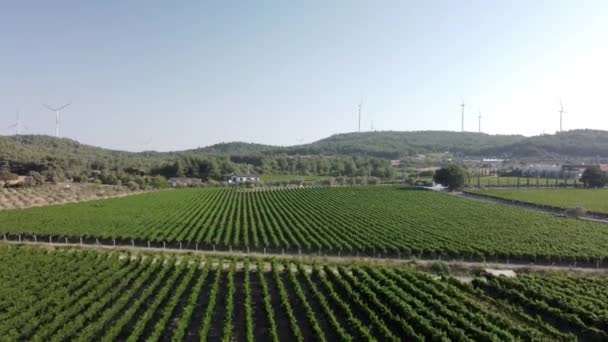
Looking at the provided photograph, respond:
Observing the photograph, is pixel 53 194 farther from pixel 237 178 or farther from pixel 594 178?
pixel 594 178

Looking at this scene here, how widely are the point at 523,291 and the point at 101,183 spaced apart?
109888mm

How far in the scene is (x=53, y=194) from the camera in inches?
3317

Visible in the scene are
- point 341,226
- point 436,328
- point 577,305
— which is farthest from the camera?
point 341,226

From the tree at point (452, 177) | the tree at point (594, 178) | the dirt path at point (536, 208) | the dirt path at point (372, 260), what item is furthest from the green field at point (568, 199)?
the dirt path at point (372, 260)

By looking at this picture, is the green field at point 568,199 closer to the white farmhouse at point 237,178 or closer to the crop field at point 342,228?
the crop field at point 342,228

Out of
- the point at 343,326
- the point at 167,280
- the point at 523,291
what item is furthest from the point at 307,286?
the point at 523,291

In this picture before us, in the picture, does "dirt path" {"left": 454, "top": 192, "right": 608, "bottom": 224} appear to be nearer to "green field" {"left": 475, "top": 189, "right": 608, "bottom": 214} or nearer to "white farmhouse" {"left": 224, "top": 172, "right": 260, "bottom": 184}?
"green field" {"left": 475, "top": 189, "right": 608, "bottom": 214}

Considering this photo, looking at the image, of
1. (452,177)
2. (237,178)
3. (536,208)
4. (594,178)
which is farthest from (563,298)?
(237,178)

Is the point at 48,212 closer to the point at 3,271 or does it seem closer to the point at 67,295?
the point at 3,271

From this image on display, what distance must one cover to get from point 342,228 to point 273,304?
2570cm

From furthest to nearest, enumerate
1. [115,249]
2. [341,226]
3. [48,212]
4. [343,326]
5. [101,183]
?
[101,183], [48,212], [341,226], [115,249], [343,326]

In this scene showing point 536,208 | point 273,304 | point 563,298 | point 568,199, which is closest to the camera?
point 563,298

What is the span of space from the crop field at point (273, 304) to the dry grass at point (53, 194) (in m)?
46.3

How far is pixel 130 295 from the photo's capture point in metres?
26.2
